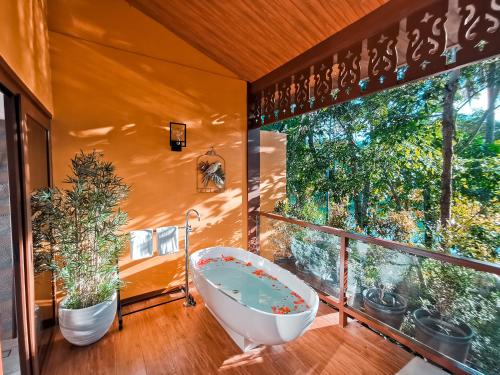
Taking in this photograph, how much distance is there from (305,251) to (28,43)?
134 inches

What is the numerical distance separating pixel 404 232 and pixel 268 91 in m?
3.14

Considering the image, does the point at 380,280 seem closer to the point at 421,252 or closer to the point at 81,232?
the point at 421,252

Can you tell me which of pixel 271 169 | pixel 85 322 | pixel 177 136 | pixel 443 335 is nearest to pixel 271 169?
pixel 271 169

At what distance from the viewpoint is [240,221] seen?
3.88 m

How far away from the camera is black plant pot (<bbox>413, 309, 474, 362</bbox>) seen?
1900 millimetres

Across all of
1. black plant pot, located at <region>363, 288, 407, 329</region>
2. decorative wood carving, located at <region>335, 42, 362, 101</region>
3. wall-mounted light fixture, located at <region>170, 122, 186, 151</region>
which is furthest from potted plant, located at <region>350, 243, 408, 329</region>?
wall-mounted light fixture, located at <region>170, 122, 186, 151</region>

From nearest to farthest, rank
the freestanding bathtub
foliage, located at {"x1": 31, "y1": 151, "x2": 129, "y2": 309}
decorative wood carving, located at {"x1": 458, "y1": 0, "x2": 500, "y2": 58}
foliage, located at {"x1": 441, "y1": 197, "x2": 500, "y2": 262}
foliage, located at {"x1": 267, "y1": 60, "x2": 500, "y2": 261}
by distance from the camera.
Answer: decorative wood carving, located at {"x1": 458, "y1": 0, "x2": 500, "y2": 58} → the freestanding bathtub → foliage, located at {"x1": 31, "y1": 151, "x2": 129, "y2": 309} → foliage, located at {"x1": 441, "y1": 197, "x2": 500, "y2": 262} → foliage, located at {"x1": 267, "y1": 60, "x2": 500, "y2": 261}

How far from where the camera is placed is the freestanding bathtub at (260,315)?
1.80m

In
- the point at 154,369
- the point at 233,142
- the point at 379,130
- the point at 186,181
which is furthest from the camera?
the point at 379,130

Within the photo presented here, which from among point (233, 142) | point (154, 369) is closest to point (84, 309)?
point (154, 369)

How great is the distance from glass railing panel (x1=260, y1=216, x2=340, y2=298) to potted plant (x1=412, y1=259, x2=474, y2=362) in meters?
0.86

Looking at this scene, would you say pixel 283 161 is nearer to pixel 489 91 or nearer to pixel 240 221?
pixel 240 221

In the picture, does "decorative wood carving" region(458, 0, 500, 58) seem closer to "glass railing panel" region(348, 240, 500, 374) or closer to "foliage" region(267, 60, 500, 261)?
"glass railing panel" region(348, 240, 500, 374)

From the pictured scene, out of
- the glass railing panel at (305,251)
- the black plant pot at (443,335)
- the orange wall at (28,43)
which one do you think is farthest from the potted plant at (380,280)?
the orange wall at (28,43)
